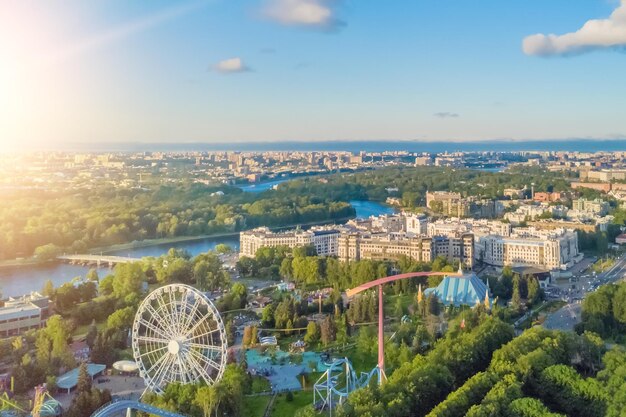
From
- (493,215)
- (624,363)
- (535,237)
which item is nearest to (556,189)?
(493,215)

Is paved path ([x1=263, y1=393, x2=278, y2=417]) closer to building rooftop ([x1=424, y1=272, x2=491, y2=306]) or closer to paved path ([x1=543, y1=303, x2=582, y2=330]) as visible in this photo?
building rooftop ([x1=424, y1=272, x2=491, y2=306])

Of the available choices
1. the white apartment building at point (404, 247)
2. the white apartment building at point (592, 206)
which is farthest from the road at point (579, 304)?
the white apartment building at point (592, 206)

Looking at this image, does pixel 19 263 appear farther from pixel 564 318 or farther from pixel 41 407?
pixel 564 318

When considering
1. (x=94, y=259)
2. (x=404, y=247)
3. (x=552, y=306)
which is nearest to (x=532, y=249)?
(x=404, y=247)

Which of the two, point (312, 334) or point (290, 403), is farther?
point (312, 334)

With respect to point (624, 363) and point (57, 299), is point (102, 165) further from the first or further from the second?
point (624, 363)

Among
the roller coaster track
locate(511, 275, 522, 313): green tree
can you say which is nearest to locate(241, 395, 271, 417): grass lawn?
the roller coaster track

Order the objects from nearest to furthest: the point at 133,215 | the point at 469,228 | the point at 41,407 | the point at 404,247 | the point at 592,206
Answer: the point at 41,407, the point at 404,247, the point at 469,228, the point at 133,215, the point at 592,206
